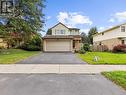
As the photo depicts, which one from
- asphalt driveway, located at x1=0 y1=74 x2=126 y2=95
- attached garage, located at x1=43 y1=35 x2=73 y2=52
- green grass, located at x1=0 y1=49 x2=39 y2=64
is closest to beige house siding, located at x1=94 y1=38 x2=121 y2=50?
attached garage, located at x1=43 y1=35 x2=73 y2=52

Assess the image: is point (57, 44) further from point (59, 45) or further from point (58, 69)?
point (58, 69)

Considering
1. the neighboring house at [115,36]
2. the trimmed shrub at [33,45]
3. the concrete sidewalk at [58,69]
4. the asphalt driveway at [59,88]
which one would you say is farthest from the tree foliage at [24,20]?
the asphalt driveway at [59,88]

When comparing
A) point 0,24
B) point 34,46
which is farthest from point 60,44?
point 0,24

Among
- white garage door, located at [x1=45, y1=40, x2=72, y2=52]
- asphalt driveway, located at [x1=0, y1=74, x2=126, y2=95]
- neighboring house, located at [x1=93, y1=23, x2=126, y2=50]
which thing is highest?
neighboring house, located at [x1=93, y1=23, x2=126, y2=50]

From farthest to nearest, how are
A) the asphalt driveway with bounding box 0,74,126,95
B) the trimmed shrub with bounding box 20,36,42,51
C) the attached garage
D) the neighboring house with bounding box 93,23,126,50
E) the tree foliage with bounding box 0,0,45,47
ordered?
the trimmed shrub with bounding box 20,36,42,51 < the attached garage < the neighboring house with bounding box 93,23,126,50 < the tree foliage with bounding box 0,0,45,47 < the asphalt driveway with bounding box 0,74,126,95

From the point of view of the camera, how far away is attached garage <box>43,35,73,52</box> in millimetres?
40844

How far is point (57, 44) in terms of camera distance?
4119 centimetres

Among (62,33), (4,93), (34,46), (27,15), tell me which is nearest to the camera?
(4,93)

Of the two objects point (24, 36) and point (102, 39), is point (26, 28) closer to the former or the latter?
Result: point (24, 36)

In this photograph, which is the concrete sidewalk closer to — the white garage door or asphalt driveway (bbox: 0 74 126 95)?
asphalt driveway (bbox: 0 74 126 95)

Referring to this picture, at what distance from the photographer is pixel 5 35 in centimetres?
3425

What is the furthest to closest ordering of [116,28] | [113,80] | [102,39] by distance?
1. [102,39]
2. [116,28]
3. [113,80]

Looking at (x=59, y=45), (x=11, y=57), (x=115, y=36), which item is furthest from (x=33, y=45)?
(x=11, y=57)

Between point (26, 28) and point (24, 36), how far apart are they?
9.66 feet
